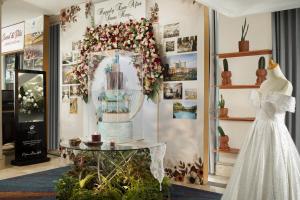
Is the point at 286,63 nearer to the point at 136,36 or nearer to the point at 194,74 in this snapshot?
the point at 194,74

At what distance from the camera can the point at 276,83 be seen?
3055mm

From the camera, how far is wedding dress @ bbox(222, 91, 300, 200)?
2.78 metres

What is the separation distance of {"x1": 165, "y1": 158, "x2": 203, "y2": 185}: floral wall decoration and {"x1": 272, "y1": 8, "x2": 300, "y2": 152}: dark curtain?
4.39 feet

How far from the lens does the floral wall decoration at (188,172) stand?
450 cm

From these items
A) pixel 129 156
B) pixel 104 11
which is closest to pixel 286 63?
pixel 129 156

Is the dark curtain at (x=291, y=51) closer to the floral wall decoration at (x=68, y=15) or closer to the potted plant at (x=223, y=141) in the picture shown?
the potted plant at (x=223, y=141)

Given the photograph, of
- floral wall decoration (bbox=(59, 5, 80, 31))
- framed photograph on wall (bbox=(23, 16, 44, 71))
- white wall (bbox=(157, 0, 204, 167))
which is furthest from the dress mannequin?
framed photograph on wall (bbox=(23, 16, 44, 71))

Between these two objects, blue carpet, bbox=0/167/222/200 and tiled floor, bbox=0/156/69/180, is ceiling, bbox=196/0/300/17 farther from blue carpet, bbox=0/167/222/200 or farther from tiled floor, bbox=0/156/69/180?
tiled floor, bbox=0/156/69/180

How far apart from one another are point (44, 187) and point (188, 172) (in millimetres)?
1971

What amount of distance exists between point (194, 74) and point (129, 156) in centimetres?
160

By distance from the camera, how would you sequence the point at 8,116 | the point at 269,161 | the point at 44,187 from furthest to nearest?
1. the point at 8,116
2. the point at 44,187
3. the point at 269,161

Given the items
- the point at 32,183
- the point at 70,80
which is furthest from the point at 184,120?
the point at 70,80

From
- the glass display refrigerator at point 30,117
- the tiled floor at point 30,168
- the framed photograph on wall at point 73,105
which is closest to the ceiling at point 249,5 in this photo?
the framed photograph on wall at point 73,105

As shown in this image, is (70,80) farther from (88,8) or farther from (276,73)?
(276,73)
